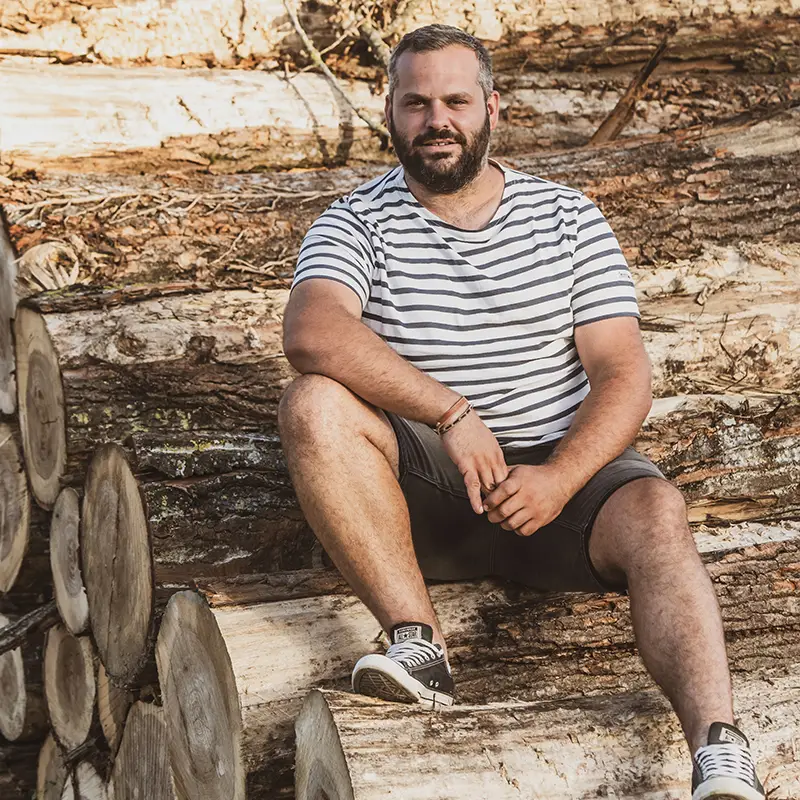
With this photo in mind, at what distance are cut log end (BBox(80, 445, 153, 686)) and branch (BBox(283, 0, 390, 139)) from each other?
276cm

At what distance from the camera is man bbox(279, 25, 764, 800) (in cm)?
240

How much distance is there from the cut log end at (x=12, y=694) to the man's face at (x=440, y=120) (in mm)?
2535

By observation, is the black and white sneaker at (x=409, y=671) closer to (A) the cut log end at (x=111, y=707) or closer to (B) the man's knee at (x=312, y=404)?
(B) the man's knee at (x=312, y=404)

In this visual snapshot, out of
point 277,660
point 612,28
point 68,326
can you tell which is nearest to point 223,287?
point 68,326

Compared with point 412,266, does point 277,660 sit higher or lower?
lower

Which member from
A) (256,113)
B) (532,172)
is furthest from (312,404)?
(256,113)

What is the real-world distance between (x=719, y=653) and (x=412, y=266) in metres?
1.32

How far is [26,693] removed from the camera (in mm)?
4180

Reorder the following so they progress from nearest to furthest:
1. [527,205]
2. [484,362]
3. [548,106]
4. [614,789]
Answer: [614,789]
[484,362]
[527,205]
[548,106]

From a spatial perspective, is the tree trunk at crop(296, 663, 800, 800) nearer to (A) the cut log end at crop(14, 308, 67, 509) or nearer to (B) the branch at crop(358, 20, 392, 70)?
(A) the cut log end at crop(14, 308, 67, 509)

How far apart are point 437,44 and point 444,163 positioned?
1.17ft

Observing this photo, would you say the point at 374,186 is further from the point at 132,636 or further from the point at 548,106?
the point at 548,106

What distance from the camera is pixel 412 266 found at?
3.00 metres

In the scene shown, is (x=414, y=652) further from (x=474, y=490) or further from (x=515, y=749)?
(x=474, y=490)
